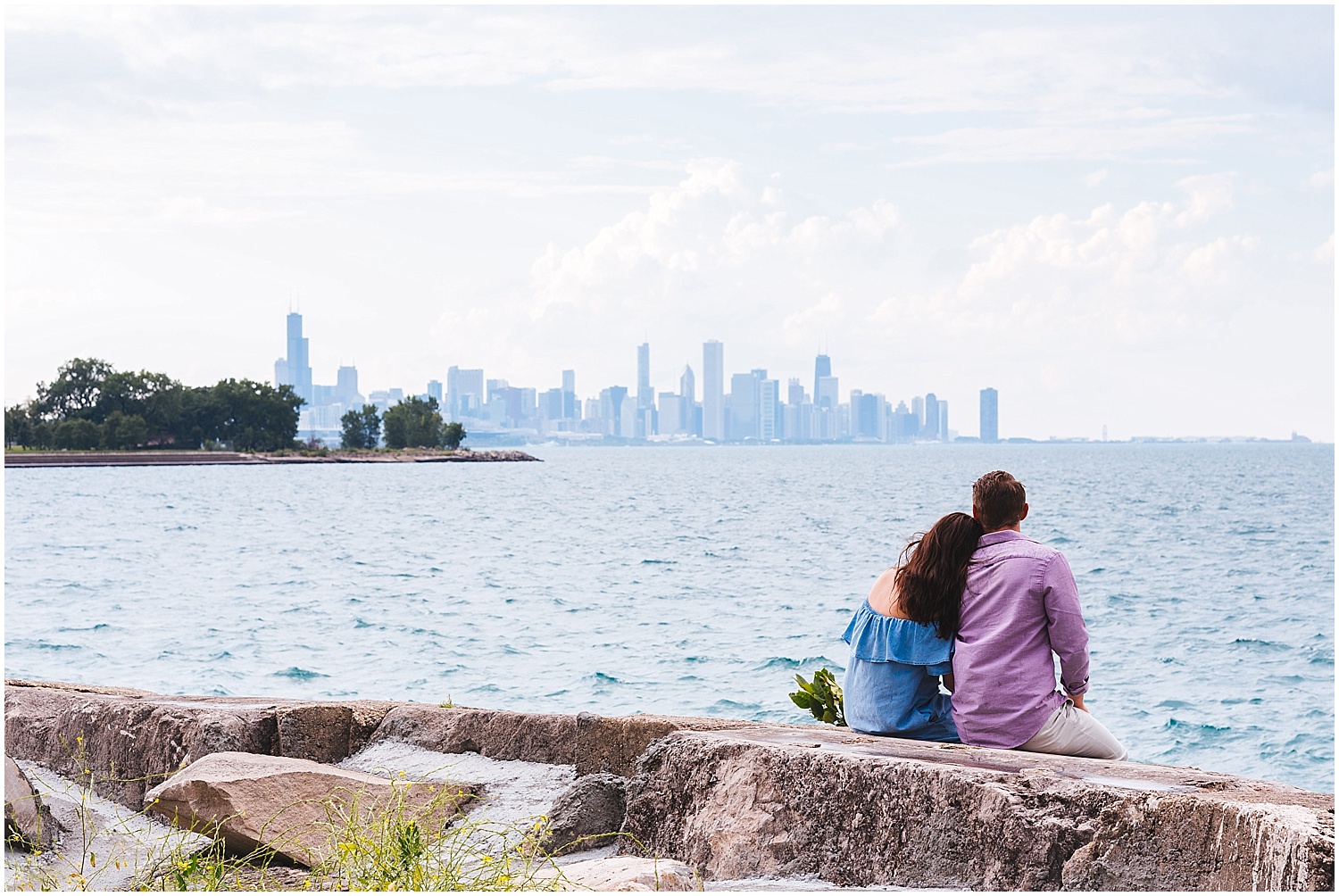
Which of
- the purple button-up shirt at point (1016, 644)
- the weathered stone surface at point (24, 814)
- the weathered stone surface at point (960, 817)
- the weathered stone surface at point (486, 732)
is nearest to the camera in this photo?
the weathered stone surface at point (960, 817)

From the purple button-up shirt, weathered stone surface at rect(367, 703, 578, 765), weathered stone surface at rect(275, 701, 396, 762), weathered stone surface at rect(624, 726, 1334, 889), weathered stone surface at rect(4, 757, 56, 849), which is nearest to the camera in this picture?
weathered stone surface at rect(624, 726, 1334, 889)

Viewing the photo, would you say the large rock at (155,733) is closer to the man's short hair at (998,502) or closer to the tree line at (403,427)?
the man's short hair at (998,502)

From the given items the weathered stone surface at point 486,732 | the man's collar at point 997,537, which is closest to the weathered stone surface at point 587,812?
the weathered stone surface at point 486,732

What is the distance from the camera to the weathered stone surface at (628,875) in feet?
11.1

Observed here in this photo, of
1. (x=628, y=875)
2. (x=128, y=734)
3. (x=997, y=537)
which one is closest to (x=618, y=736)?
(x=628, y=875)

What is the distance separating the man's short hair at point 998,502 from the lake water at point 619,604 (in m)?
9.66

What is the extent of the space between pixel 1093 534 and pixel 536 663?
97.2ft

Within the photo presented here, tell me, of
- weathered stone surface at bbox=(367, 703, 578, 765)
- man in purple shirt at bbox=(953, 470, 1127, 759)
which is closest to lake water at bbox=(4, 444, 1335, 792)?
weathered stone surface at bbox=(367, 703, 578, 765)

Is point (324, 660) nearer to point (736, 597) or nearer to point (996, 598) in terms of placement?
point (736, 597)

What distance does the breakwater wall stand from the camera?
3.26 meters

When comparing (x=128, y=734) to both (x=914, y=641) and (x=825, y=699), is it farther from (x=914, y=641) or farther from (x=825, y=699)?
(x=914, y=641)

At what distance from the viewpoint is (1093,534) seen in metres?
42.5

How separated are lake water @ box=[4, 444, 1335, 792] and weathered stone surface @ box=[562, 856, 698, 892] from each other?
10.5 m

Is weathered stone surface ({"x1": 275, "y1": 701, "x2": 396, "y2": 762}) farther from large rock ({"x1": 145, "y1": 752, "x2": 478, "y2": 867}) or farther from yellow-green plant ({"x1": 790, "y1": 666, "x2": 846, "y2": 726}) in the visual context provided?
yellow-green plant ({"x1": 790, "y1": 666, "x2": 846, "y2": 726})
